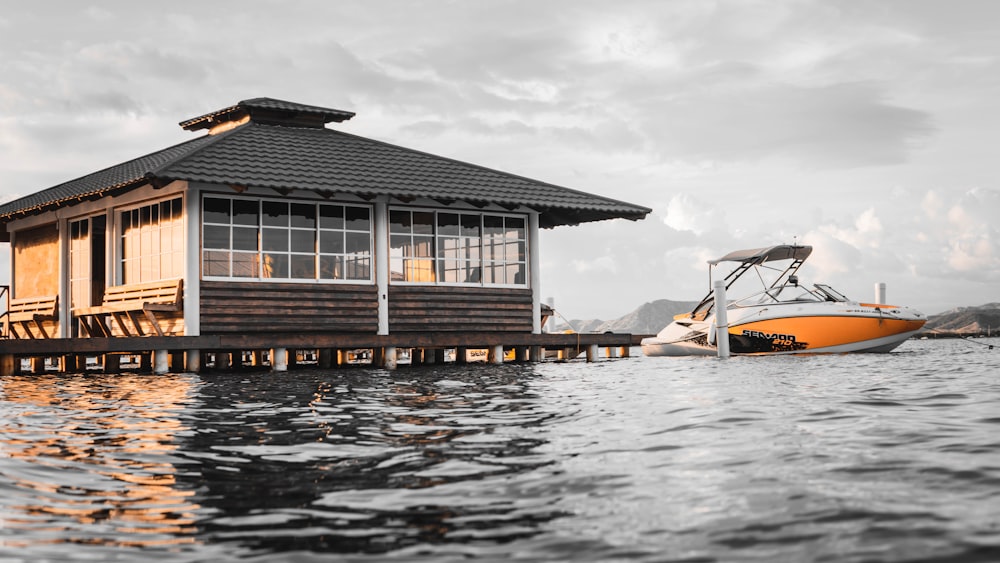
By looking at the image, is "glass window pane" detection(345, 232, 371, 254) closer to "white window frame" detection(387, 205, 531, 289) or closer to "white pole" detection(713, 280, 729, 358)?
"white window frame" detection(387, 205, 531, 289)

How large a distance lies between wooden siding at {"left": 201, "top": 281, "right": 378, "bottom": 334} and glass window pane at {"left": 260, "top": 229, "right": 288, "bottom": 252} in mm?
955

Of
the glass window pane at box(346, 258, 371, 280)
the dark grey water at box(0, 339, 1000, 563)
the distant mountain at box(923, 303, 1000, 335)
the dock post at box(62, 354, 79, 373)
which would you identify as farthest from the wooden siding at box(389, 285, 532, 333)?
the distant mountain at box(923, 303, 1000, 335)

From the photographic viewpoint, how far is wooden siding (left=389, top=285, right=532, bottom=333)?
19.3m

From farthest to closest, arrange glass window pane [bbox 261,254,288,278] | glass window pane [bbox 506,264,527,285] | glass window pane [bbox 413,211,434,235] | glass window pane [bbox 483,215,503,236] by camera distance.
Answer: glass window pane [bbox 506,264,527,285]
glass window pane [bbox 483,215,503,236]
glass window pane [bbox 413,211,434,235]
glass window pane [bbox 261,254,288,278]

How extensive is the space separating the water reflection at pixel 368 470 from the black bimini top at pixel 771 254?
57.3ft

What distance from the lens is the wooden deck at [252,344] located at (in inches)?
653

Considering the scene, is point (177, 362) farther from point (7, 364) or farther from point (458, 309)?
point (458, 309)

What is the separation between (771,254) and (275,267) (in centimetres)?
1497

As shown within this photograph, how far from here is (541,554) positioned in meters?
3.82

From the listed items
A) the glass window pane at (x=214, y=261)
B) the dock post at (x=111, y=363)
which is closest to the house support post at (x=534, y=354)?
the glass window pane at (x=214, y=261)

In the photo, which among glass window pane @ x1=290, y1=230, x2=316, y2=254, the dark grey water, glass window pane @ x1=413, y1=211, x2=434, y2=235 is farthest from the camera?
glass window pane @ x1=413, y1=211, x2=434, y2=235

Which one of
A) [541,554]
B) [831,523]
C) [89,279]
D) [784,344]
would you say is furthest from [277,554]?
[784,344]

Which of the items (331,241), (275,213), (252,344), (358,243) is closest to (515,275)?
(358,243)

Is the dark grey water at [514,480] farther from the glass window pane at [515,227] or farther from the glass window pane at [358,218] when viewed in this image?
the glass window pane at [515,227]
